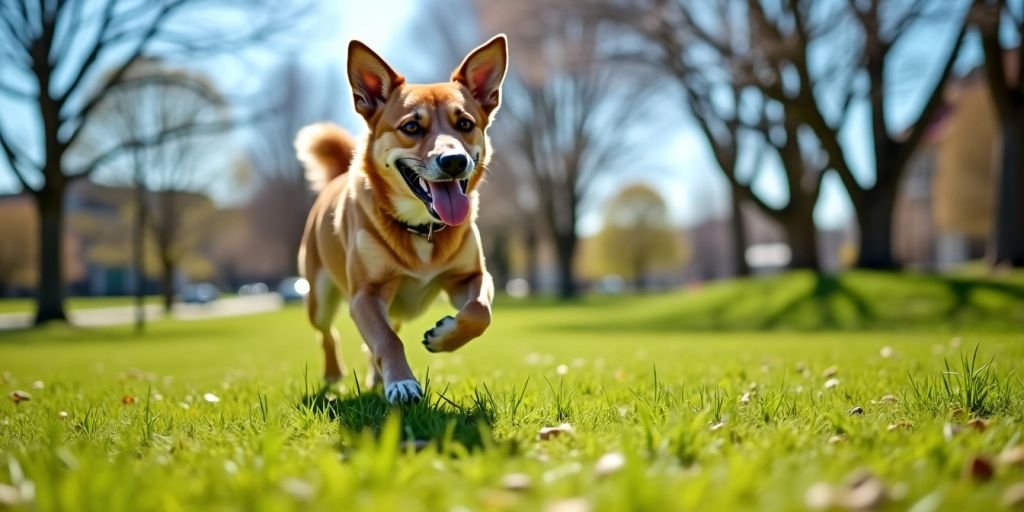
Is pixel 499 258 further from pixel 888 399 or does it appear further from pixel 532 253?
pixel 888 399

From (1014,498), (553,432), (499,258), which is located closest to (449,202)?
(553,432)

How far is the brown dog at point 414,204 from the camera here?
3.83m

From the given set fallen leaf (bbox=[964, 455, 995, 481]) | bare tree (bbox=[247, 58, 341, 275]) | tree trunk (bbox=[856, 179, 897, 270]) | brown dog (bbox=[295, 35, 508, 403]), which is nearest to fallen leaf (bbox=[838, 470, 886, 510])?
fallen leaf (bbox=[964, 455, 995, 481])

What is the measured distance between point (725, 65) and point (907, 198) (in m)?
45.8

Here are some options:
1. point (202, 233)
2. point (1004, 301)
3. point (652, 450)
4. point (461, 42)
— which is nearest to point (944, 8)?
point (1004, 301)

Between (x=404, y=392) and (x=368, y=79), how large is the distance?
197cm

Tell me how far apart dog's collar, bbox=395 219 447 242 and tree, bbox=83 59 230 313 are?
16948mm

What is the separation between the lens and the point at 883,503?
1.66 m

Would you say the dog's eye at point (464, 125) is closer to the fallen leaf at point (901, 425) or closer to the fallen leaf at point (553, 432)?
the fallen leaf at point (553, 432)

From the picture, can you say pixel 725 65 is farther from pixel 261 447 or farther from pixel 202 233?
pixel 202 233

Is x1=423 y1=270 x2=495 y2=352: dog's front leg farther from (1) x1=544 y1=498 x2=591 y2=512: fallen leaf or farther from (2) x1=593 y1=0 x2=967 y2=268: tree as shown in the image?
(2) x1=593 y1=0 x2=967 y2=268: tree

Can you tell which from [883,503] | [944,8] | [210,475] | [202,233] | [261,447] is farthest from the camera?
[202,233]

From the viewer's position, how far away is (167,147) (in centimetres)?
2989

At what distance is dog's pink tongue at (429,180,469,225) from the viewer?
12.8 ft
